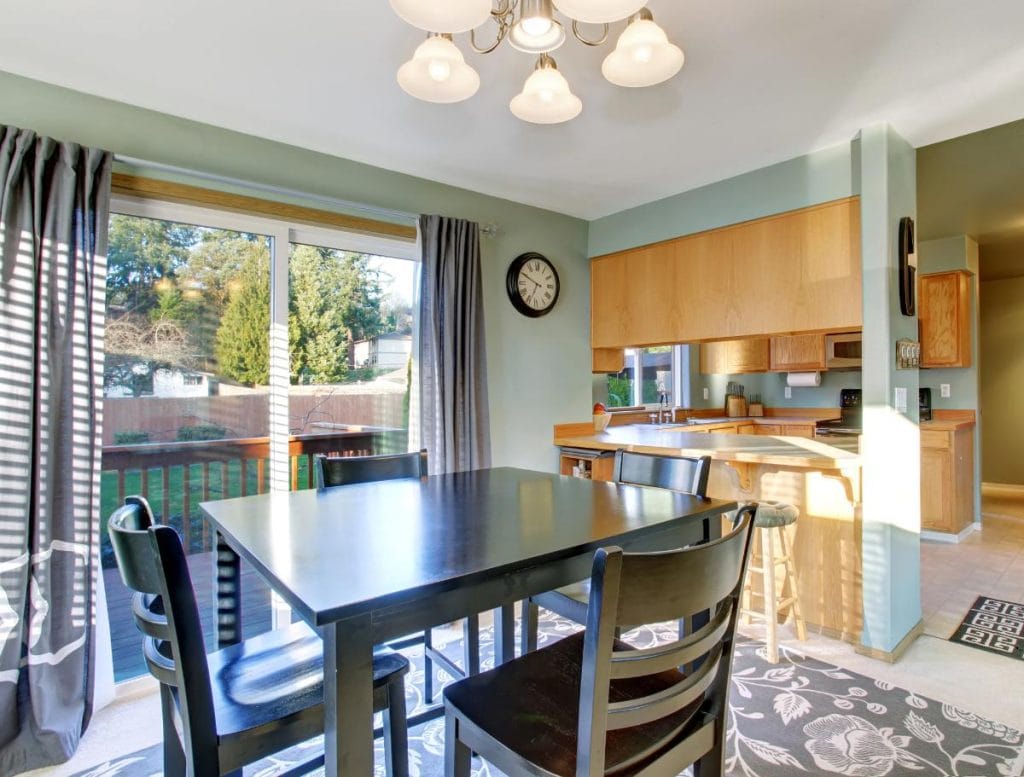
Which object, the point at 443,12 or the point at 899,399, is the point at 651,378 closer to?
the point at 899,399

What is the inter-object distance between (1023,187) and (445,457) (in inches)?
148

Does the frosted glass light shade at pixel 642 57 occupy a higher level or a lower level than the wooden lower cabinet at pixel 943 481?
higher

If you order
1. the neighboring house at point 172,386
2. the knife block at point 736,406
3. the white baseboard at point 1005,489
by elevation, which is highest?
the neighboring house at point 172,386

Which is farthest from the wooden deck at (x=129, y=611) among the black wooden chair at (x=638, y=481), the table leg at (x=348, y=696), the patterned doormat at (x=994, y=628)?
the patterned doormat at (x=994, y=628)

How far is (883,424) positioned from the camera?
2465mm

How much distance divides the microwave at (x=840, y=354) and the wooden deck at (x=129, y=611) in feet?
16.0

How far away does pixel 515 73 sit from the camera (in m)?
2.02

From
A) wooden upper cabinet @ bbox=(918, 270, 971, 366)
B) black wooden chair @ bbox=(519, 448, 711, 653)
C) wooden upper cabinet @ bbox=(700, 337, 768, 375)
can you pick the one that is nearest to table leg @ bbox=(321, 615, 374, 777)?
black wooden chair @ bbox=(519, 448, 711, 653)

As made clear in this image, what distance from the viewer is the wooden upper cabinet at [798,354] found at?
5102 mm

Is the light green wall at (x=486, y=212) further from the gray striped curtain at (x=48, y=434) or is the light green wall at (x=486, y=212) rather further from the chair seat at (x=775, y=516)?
the chair seat at (x=775, y=516)

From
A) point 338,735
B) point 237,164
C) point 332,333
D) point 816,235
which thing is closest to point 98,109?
point 237,164

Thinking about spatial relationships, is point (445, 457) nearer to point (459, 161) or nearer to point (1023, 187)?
point (459, 161)

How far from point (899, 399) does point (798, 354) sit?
2.90 m

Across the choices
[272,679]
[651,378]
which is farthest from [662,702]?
[651,378]
